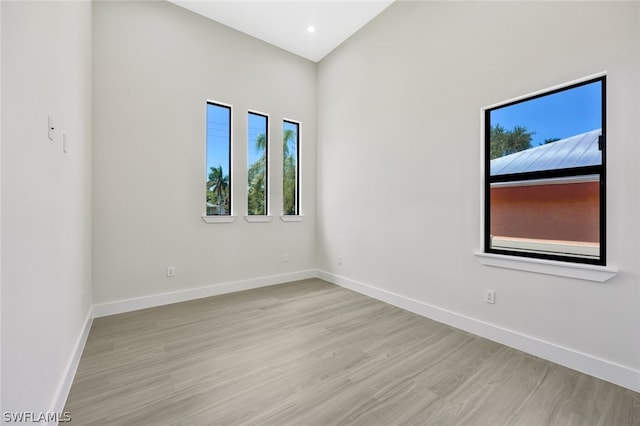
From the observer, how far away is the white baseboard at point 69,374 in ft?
4.83

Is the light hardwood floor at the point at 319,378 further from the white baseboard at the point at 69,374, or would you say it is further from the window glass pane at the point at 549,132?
the window glass pane at the point at 549,132

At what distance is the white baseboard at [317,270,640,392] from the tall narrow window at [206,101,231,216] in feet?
8.05

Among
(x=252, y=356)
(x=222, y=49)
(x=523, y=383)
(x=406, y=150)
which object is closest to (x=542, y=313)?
(x=523, y=383)

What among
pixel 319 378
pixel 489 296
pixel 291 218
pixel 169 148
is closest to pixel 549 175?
pixel 489 296

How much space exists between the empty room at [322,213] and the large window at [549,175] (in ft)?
0.05

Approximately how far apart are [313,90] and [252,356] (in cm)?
407

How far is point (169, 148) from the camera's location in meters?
3.28

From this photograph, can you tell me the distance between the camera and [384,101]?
11.3ft

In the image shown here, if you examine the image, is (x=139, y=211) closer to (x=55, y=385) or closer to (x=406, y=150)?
(x=55, y=385)

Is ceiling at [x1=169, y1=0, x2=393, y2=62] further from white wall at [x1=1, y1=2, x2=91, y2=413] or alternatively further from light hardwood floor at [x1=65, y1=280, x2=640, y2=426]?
light hardwood floor at [x1=65, y1=280, x2=640, y2=426]

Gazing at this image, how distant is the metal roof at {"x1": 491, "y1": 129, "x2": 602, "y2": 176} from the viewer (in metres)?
1.98

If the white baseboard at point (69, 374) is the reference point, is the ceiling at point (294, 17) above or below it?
above

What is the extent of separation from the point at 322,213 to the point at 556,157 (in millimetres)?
3021

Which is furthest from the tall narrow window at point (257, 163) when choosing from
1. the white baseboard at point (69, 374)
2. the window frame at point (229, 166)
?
the white baseboard at point (69, 374)
